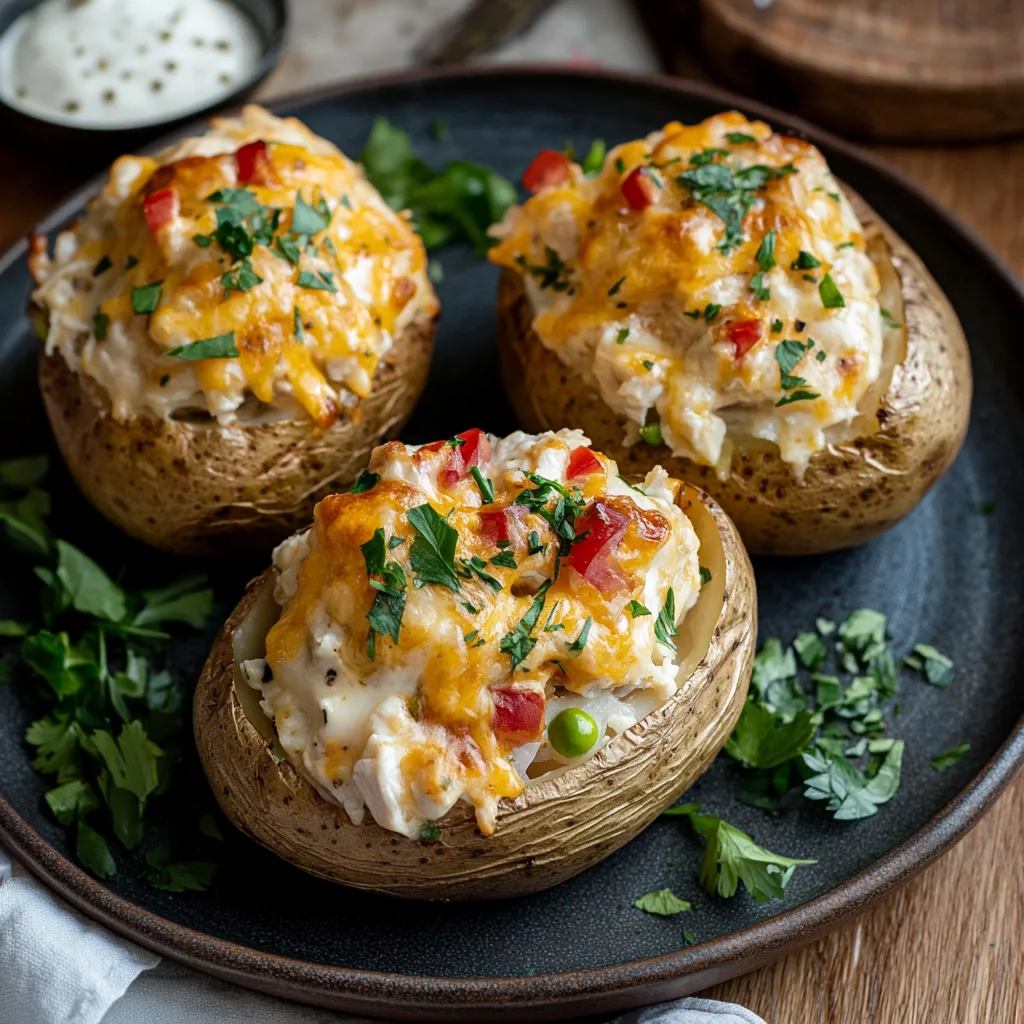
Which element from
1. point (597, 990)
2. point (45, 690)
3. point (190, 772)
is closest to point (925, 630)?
point (597, 990)

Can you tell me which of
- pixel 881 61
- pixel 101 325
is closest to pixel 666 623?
pixel 101 325

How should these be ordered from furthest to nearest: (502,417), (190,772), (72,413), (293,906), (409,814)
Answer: (502,417)
(72,413)
(190,772)
(293,906)
(409,814)

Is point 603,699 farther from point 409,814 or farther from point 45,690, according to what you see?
point 45,690

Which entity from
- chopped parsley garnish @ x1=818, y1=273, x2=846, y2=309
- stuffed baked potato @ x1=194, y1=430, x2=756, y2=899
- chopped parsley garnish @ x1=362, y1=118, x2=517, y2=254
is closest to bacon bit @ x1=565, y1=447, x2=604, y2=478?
stuffed baked potato @ x1=194, y1=430, x2=756, y2=899

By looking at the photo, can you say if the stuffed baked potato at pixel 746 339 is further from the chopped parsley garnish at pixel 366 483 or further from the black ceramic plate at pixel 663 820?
the chopped parsley garnish at pixel 366 483

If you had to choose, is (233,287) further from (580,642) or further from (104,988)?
(104,988)

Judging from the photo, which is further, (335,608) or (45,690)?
(45,690)

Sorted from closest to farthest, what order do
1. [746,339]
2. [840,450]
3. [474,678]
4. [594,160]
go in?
[474,678] < [746,339] < [840,450] < [594,160]
